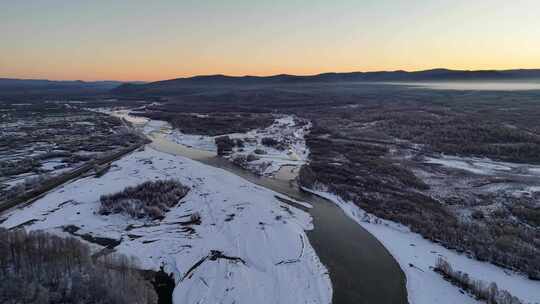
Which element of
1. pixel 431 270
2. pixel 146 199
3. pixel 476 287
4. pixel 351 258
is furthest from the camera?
pixel 146 199

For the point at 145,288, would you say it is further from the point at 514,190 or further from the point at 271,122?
the point at 271,122

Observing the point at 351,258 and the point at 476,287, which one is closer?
the point at 476,287

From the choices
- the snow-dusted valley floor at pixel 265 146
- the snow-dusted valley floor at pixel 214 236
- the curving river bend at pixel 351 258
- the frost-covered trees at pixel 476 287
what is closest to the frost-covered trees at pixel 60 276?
the snow-dusted valley floor at pixel 214 236

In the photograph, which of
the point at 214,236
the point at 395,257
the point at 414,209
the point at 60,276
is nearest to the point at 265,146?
the point at 414,209

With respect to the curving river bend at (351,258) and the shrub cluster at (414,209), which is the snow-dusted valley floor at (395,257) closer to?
the curving river bend at (351,258)

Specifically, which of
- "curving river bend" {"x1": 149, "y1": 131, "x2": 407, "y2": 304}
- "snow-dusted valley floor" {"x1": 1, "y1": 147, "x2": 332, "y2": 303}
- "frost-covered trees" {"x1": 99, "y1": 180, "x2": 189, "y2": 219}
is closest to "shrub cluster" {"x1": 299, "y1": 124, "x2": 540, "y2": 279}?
"curving river bend" {"x1": 149, "y1": 131, "x2": 407, "y2": 304}

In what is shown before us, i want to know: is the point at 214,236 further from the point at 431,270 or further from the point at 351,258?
the point at 431,270

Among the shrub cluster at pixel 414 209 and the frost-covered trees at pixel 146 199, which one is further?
the frost-covered trees at pixel 146 199
